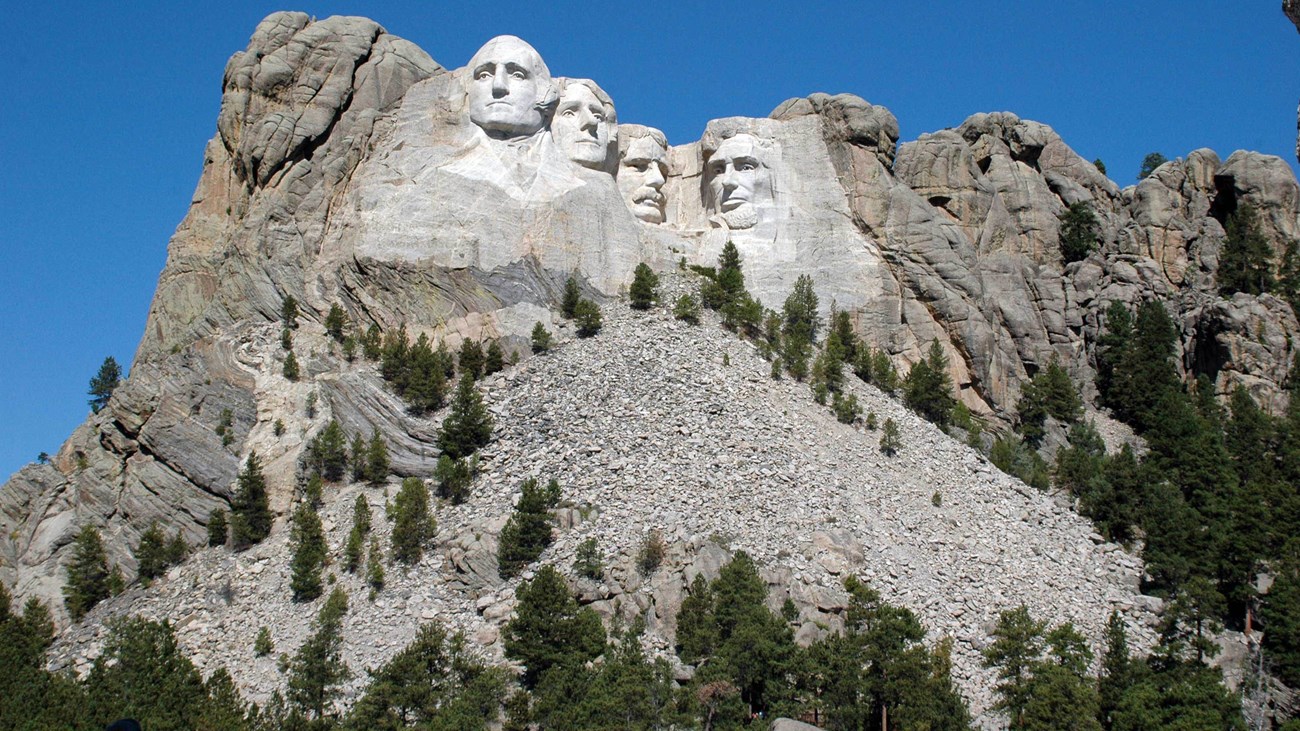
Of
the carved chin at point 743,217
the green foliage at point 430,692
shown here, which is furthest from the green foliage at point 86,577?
the carved chin at point 743,217

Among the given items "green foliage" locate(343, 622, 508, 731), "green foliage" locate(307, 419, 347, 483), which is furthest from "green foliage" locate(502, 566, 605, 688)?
"green foliage" locate(307, 419, 347, 483)

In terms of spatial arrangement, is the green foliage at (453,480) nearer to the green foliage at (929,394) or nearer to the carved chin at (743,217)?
the green foliage at (929,394)

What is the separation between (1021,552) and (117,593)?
1142 inches

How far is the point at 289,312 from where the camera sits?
65062 mm

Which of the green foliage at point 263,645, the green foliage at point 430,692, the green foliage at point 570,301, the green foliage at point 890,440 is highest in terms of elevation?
the green foliage at point 570,301

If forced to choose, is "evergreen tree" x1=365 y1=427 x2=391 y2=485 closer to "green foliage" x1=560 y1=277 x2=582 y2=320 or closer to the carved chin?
"green foliage" x1=560 y1=277 x2=582 y2=320

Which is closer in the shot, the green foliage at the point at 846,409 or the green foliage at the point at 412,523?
the green foliage at the point at 412,523

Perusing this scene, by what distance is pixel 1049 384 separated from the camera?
70.4 meters

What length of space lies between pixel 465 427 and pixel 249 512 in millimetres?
7458

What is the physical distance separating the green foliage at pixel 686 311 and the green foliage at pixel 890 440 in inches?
347

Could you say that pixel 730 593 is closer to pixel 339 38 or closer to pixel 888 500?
pixel 888 500

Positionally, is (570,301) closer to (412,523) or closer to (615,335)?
(615,335)

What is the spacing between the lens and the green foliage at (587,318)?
65312 mm

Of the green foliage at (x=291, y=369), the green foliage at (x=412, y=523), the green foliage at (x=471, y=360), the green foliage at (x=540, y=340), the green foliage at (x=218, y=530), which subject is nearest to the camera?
the green foliage at (x=412, y=523)
